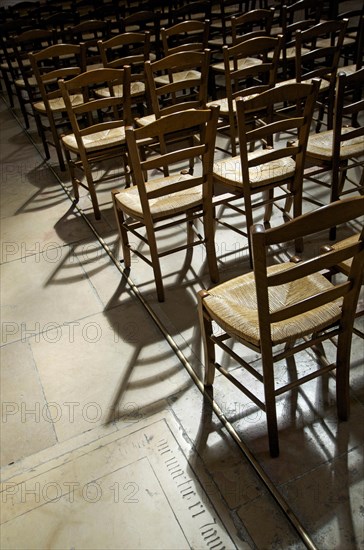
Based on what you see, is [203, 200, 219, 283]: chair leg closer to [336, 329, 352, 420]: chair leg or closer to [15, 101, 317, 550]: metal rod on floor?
[15, 101, 317, 550]: metal rod on floor

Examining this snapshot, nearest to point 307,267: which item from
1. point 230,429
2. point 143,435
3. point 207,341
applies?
point 207,341

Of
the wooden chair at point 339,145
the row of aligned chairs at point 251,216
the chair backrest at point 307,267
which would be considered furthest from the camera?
the wooden chair at point 339,145

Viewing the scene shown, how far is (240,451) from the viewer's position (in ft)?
5.82

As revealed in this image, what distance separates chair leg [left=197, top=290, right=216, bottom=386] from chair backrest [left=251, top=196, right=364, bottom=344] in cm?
25

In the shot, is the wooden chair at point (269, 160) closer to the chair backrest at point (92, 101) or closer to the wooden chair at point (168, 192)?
the wooden chair at point (168, 192)

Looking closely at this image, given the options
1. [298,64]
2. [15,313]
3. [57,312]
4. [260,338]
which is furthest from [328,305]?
[298,64]

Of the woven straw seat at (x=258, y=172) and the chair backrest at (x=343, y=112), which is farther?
the woven straw seat at (x=258, y=172)

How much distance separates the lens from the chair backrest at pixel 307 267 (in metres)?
1.24

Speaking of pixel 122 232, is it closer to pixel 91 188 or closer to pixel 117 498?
pixel 91 188

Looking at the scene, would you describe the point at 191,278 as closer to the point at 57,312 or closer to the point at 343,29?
the point at 57,312

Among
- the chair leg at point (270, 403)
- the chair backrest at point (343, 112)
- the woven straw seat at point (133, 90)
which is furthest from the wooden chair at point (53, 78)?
the chair leg at point (270, 403)

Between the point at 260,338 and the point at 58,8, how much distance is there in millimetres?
6416

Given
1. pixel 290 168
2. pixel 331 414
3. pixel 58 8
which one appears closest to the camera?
pixel 331 414

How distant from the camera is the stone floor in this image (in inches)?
62.0
